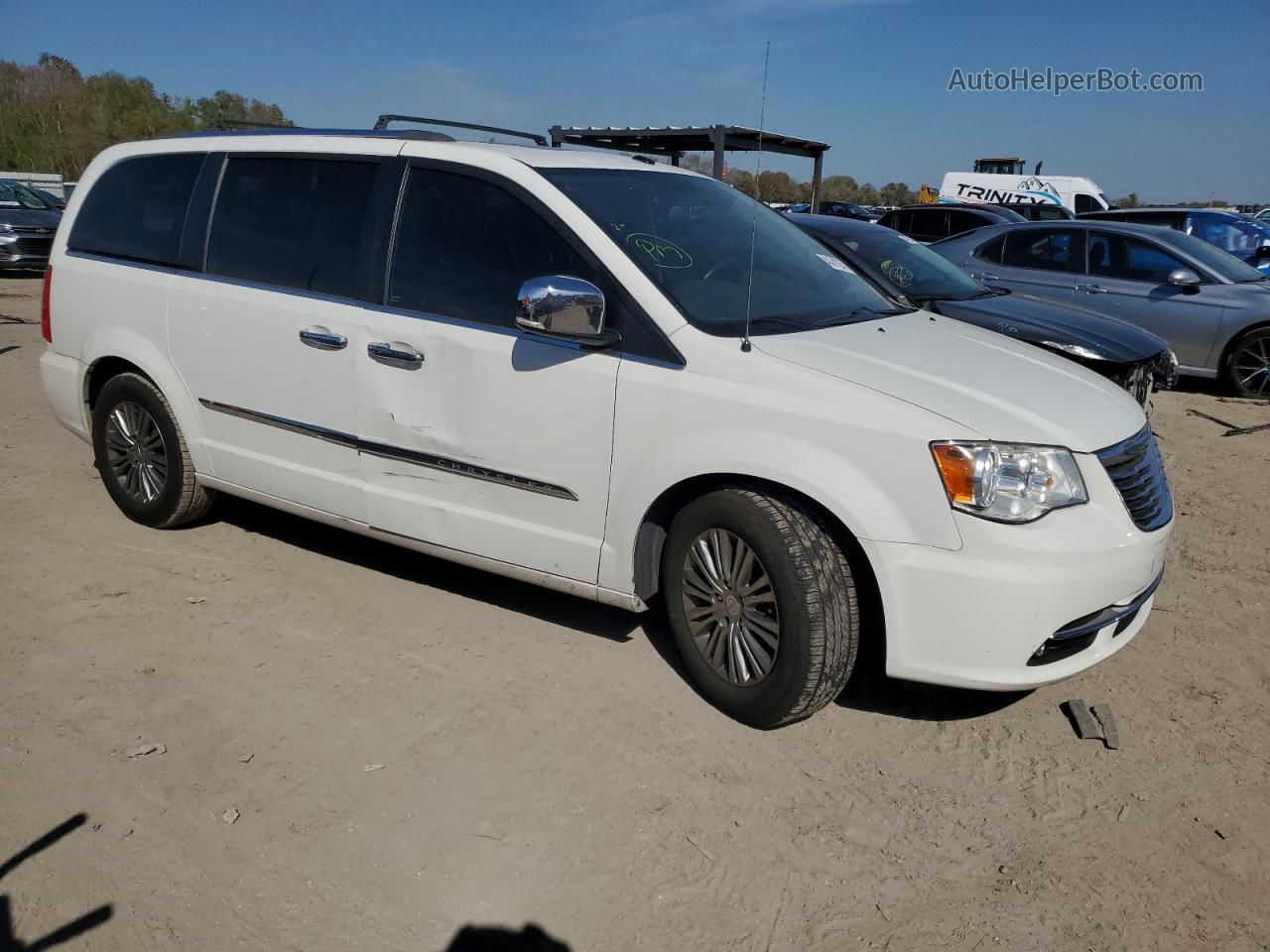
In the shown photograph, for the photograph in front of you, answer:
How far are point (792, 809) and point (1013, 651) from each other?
2.69 feet

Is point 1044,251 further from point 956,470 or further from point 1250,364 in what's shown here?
point 956,470

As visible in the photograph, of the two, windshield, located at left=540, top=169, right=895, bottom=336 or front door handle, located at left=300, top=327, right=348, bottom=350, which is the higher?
windshield, located at left=540, top=169, right=895, bottom=336

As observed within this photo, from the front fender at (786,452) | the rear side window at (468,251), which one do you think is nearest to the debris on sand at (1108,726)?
the front fender at (786,452)

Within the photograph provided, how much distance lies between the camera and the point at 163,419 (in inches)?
190

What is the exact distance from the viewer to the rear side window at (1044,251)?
9.73 metres

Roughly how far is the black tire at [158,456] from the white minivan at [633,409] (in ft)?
0.08

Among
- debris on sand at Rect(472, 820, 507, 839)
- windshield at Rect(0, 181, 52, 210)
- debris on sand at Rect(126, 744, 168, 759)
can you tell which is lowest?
debris on sand at Rect(472, 820, 507, 839)

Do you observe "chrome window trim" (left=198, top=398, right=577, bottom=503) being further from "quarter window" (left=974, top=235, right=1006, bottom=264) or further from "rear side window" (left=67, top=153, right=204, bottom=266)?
"quarter window" (left=974, top=235, right=1006, bottom=264)

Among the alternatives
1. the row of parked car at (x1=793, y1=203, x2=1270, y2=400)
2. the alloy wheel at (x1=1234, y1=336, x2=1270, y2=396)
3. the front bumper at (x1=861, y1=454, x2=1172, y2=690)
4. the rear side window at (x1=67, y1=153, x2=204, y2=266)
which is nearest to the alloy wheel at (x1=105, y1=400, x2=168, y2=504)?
the rear side window at (x1=67, y1=153, x2=204, y2=266)

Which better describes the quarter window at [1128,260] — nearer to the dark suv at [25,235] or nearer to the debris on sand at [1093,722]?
the debris on sand at [1093,722]

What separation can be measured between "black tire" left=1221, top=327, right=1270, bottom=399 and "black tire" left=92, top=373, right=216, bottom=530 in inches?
347

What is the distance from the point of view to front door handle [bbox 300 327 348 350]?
4031mm

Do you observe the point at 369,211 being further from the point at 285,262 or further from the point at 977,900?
the point at 977,900

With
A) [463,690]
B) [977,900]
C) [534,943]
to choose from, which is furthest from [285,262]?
[977,900]
